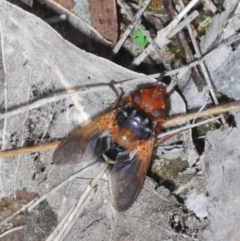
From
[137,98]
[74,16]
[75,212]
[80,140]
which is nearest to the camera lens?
[137,98]

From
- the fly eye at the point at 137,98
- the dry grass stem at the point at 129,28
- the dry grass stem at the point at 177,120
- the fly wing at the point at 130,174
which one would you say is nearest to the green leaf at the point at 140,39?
the dry grass stem at the point at 129,28

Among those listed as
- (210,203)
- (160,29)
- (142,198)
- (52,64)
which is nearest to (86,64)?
(52,64)

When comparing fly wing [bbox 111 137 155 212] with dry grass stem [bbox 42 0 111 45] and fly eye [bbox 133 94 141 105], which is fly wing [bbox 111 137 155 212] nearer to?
fly eye [bbox 133 94 141 105]

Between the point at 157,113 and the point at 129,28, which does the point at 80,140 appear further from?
the point at 129,28

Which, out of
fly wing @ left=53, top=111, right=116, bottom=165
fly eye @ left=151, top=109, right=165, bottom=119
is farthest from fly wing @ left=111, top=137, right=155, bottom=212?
fly wing @ left=53, top=111, right=116, bottom=165

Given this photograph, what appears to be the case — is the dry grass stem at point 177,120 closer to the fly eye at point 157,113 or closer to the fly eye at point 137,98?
the fly eye at point 157,113

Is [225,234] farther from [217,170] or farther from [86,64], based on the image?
[86,64]

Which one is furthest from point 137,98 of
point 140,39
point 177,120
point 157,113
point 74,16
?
point 74,16
